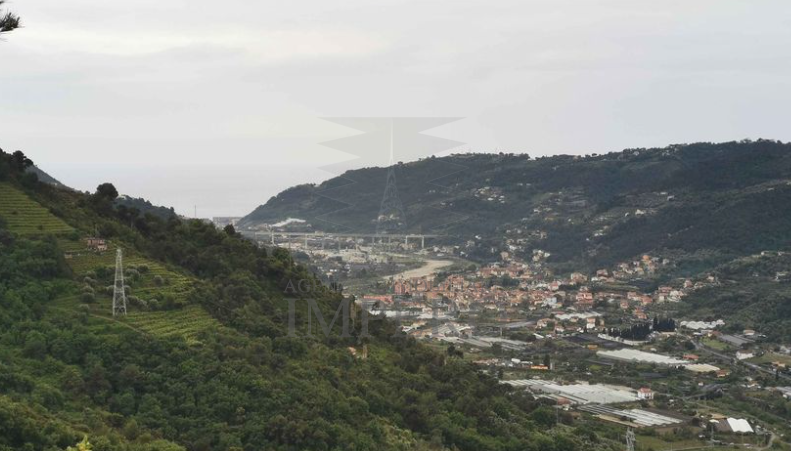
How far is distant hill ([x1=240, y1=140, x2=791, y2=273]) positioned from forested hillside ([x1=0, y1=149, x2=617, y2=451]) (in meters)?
35.1

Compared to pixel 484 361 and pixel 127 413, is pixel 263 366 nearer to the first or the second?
pixel 127 413

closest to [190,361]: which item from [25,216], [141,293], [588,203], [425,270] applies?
[141,293]

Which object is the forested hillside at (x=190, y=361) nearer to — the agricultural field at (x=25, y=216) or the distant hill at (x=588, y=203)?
the agricultural field at (x=25, y=216)

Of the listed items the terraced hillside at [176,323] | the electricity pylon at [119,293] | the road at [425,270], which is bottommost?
the road at [425,270]

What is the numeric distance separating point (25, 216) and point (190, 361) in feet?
15.8

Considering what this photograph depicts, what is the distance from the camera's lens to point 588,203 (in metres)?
69.6

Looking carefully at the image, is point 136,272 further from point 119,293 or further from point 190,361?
point 190,361

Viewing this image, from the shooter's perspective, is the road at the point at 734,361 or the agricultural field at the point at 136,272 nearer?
the agricultural field at the point at 136,272

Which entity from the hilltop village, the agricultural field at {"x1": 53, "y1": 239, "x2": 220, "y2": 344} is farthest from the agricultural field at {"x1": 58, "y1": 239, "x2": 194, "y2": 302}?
the hilltop village

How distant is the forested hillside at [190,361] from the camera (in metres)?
11.1

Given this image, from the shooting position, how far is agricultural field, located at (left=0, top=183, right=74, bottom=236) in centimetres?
1459

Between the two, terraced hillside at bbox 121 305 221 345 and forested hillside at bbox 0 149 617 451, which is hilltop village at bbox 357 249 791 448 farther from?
terraced hillside at bbox 121 305 221 345

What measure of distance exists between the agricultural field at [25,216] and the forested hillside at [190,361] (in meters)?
0.04

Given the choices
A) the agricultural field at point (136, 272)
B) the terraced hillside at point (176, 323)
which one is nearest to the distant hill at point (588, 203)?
the agricultural field at point (136, 272)
